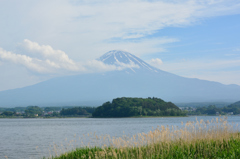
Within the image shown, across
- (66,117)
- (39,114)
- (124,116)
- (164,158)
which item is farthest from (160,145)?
(39,114)

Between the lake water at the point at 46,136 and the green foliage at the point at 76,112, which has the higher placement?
the green foliage at the point at 76,112

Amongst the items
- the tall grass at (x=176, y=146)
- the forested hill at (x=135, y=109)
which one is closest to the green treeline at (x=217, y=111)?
the forested hill at (x=135, y=109)

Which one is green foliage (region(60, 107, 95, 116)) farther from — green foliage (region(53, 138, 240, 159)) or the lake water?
green foliage (region(53, 138, 240, 159))

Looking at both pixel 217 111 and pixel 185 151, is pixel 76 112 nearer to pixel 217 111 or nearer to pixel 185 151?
pixel 217 111

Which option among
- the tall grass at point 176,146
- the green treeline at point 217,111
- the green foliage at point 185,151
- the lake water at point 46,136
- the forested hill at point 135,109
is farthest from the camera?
the green treeline at point 217,111

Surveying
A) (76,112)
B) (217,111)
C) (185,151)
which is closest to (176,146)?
(185,151)

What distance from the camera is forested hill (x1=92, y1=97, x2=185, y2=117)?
10575 cm

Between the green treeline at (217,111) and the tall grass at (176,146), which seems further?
the green treeline at (217,111)

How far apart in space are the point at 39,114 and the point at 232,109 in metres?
71.8

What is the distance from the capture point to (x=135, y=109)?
104625 millimetres

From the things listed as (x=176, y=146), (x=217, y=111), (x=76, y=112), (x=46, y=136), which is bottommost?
(x=46, y=136)

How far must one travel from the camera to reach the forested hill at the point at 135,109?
10575cm

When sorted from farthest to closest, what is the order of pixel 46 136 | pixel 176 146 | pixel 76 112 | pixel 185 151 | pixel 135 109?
pixel 76 112 → pixel 135 109 → pixel 46 136 → pixel 176 146 → pixel 185 151

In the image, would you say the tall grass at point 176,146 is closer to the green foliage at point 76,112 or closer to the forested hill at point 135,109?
the forested hill at point 135,109
